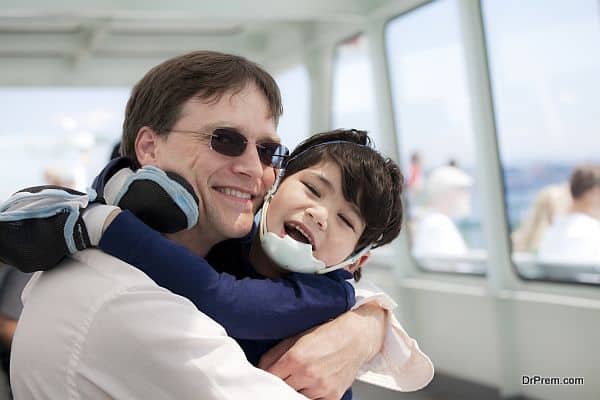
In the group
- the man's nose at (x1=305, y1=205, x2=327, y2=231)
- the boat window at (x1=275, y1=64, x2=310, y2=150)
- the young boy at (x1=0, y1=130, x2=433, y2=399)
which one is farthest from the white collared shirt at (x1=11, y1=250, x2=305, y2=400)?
the boat window at (x1=275, y1=64, x2=310, y2=150)

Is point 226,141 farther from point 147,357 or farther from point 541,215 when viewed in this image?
point 541,215

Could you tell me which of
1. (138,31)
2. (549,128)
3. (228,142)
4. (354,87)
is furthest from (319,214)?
(138,31)

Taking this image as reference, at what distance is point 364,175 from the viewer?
6.00 feet

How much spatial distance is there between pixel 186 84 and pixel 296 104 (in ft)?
23.0

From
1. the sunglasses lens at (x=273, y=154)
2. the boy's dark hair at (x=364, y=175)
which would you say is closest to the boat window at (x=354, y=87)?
the boy's dark hair at (x=364, y=175)

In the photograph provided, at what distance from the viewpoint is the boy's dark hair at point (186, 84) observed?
1.68 meters

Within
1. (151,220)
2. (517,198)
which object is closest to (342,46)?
(517,198)

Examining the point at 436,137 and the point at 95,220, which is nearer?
the point at 95,220

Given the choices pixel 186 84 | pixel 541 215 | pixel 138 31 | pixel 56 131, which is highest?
pixel 138 31

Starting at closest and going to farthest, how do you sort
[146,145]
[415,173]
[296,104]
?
[146,145], [415,173], [296,104]

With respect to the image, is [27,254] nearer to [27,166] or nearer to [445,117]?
[445,117]

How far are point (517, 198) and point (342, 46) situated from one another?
9.74ft

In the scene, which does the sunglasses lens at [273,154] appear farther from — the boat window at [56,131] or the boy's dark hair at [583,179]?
the boat window at [56,131]

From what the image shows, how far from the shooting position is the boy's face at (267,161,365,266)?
5.79 ft
